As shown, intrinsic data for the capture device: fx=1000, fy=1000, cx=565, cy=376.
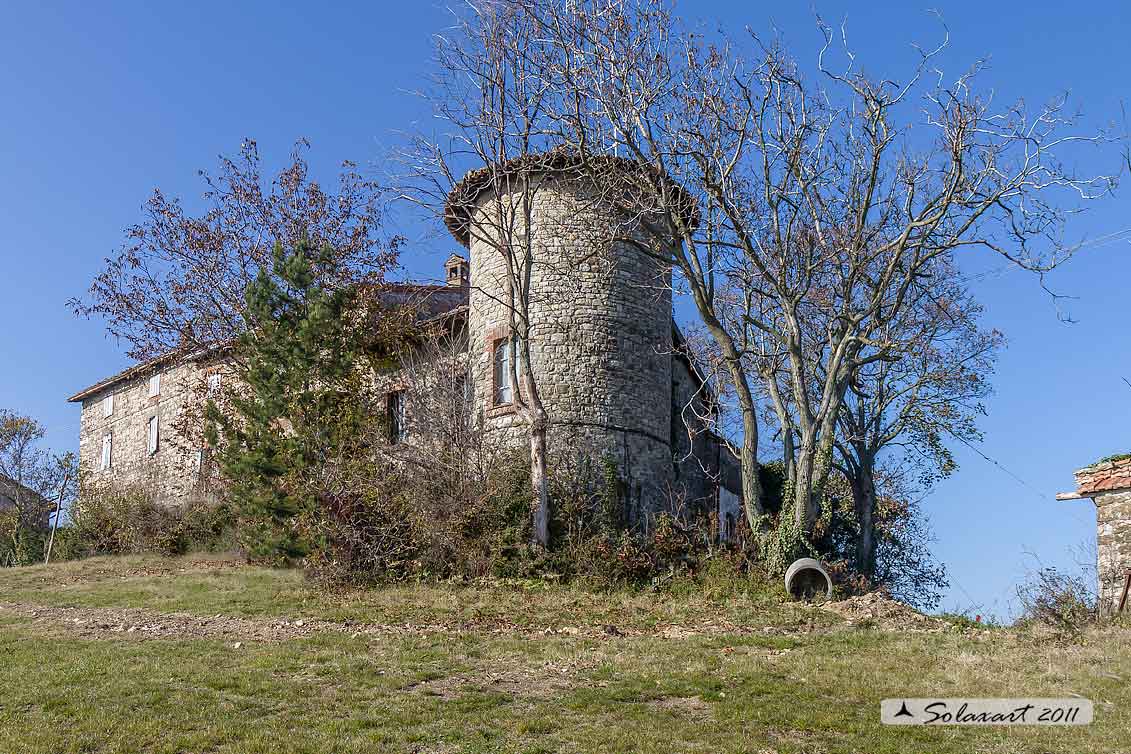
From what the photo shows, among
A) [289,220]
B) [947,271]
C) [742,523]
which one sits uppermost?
[289,220]

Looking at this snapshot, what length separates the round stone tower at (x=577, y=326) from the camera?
20047 mm

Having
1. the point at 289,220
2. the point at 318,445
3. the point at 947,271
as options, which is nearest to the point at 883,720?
the point at 318,445

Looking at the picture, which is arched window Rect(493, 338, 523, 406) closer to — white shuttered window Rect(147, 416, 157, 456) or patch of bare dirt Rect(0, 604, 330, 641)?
patch of bare dirt Rect(0, 604, 330, 641)

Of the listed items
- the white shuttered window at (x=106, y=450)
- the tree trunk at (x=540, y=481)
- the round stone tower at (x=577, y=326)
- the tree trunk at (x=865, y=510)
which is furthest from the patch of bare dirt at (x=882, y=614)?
the white shuttered window at (x=106, y=450)

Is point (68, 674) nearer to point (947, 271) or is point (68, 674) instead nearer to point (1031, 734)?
point (1031, 734)

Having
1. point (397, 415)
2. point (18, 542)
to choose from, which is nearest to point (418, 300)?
point (397, 415)

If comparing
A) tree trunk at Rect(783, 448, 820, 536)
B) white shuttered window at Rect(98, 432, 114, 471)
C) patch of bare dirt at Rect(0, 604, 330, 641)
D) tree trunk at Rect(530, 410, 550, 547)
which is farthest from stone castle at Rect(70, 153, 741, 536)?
white shuttered window at Rect(98, 432, 114, 471)

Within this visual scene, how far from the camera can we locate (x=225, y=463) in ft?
71.4

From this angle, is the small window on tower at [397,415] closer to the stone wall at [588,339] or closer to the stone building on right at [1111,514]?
the stone wall at [588,339]

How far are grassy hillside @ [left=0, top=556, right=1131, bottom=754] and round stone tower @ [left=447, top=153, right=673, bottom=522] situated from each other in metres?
4.39

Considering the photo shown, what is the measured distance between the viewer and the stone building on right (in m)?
16.4

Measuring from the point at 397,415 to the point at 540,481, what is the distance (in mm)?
5440

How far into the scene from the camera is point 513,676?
1069cm

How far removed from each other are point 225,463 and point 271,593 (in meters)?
5.17
